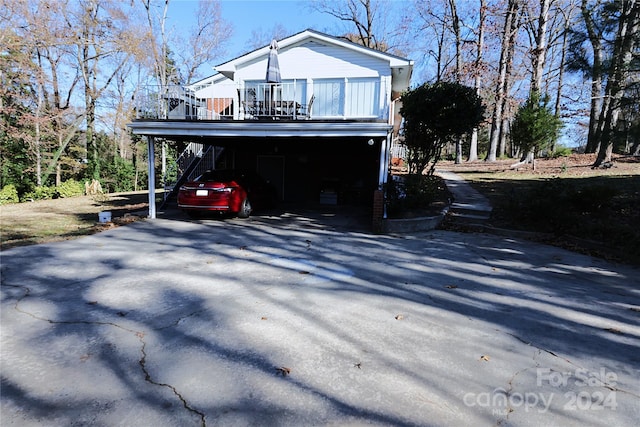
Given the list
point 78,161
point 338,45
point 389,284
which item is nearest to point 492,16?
point 338,45

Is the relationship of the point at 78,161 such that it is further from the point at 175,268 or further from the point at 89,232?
the point at 175,268

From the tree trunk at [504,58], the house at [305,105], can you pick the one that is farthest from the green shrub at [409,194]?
the tree trunk at [504,58]

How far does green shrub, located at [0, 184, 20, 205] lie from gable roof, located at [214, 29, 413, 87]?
12.3 meters

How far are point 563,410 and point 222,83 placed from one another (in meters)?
17.0

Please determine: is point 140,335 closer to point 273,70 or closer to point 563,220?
point 563,220

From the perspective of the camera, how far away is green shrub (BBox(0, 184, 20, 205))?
57.0 feet

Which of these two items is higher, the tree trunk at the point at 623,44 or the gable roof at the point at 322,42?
the gable roof at the point at 322,42

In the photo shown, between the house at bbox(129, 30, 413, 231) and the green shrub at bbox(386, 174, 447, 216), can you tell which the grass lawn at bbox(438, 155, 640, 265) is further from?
the house at bbox(129, 30, 413, 231)

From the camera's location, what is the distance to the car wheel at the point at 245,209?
1062 centimetres

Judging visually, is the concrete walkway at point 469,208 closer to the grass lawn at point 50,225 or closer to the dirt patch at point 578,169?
the dirt patch at point 578,169

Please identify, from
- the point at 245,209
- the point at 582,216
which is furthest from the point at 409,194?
the point at 245,209

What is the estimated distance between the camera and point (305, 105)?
13.2 metres

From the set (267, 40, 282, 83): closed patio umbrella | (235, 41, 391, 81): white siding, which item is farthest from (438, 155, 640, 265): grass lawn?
(267, 40, 282, 83): closed patio umbrella

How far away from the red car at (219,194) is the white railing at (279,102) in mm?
1974
